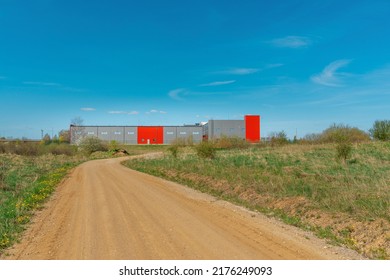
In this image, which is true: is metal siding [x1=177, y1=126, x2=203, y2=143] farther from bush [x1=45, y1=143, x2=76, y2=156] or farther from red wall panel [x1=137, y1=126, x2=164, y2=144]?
bush [x1=45, y1=143, x2=76, y2=156]

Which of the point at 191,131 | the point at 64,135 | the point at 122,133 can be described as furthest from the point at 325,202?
the point at 64,135

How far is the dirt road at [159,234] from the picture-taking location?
20.3 feet

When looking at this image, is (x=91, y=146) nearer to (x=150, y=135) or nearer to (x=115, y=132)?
(x=115, y=132)

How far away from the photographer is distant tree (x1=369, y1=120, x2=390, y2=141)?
52.4 m

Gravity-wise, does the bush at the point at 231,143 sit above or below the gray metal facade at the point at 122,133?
below

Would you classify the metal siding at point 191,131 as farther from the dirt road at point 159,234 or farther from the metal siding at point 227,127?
the dirt road at point 159,234

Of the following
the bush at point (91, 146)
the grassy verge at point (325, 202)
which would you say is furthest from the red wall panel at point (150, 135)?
the grassy verge at point (325, 202)

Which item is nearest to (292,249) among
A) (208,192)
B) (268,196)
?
(268,196)

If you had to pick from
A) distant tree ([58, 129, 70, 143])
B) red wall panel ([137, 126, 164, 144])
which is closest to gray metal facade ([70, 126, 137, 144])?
red wall panel ([137, 126, 164, 144])

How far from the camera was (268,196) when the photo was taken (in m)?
12.1

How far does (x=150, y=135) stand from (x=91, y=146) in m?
36.6

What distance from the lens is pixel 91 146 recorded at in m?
67.4

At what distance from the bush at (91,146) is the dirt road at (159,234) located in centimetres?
5751

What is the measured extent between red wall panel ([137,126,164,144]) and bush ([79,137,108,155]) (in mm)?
32270
